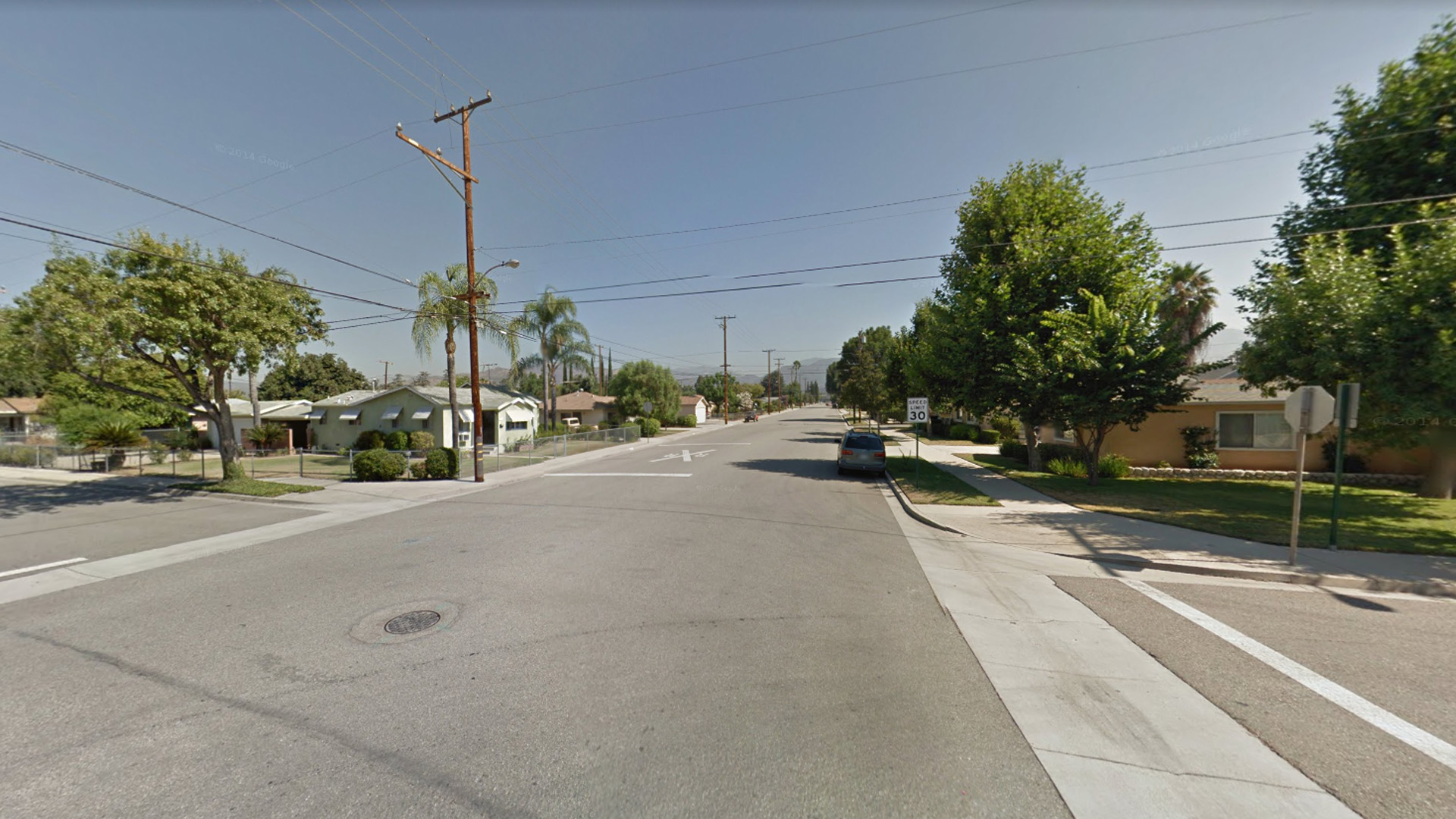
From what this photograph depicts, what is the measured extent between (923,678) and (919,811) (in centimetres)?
142

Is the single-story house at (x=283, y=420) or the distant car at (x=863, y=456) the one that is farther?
the single-story house at (x=283, y=420)

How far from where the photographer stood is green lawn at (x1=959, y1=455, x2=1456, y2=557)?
7.66 metres

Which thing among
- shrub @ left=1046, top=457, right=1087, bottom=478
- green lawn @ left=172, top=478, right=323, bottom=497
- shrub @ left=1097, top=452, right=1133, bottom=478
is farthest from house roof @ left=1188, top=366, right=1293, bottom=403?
green lawn @ left=172, top=478, right=323, bottom=497

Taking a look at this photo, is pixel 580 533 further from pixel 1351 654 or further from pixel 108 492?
pixel 108 492

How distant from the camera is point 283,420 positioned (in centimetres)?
3019

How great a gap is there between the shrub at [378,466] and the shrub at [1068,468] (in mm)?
21203

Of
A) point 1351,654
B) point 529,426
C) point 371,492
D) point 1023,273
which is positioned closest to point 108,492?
point 371,492

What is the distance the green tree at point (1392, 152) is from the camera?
9812 mm

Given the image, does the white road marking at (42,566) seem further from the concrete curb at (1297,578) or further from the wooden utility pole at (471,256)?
the concrete curb at (1297,578)

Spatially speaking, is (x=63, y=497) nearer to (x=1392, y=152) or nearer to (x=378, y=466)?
(x=378, y=466)

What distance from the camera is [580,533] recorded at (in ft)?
27.2

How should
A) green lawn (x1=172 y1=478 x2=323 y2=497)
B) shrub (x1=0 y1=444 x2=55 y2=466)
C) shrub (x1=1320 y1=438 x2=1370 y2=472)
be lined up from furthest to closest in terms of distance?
shrub (x1=0 y1=444 x2=55 y2=466)
shrub (x1=1320 y1=438 x2=1370 y2=472)
green lawn (x1=172 y1=478 x2=323 y2=497)

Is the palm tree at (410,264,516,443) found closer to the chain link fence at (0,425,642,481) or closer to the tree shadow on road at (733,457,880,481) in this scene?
the chain link fence at (0,425,642,481)

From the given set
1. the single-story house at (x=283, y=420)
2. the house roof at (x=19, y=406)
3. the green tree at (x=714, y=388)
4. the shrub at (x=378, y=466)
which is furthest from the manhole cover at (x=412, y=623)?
the green tree at (x=714, y=388)
